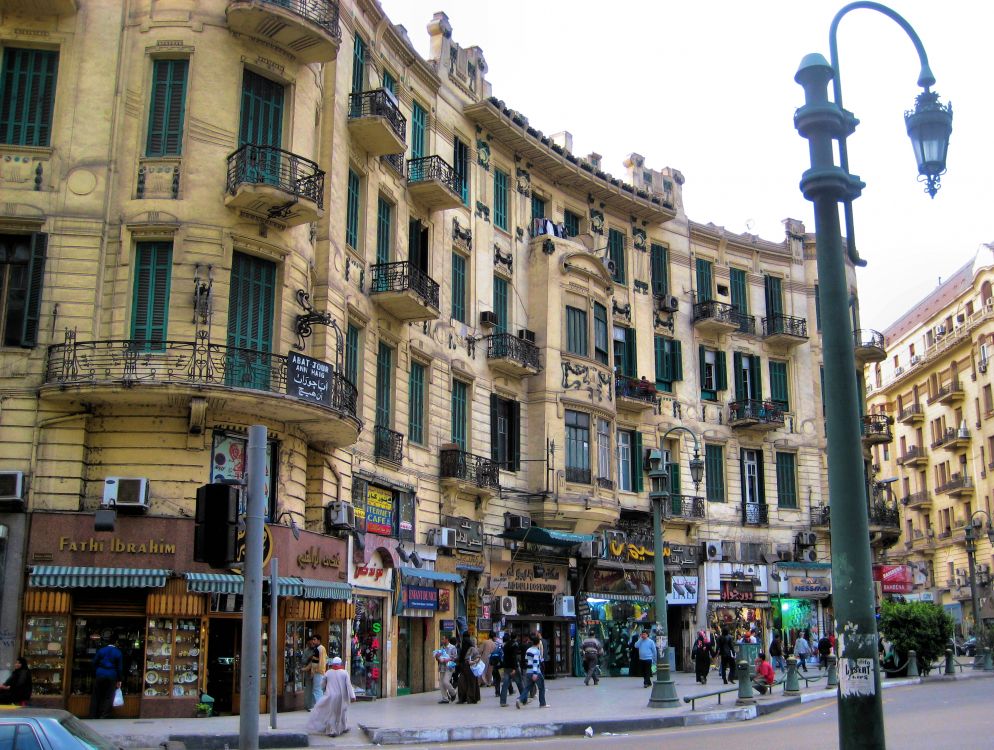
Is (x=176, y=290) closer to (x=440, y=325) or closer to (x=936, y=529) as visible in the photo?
(x=440, y=325)

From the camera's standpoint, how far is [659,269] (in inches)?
1631

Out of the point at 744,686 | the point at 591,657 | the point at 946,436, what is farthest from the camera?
the point at 946,436

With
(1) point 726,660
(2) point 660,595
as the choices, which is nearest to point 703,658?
(1) point 726,660

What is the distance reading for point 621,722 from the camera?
62.2ft

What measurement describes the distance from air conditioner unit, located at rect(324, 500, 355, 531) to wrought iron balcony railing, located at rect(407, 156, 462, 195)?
9949 mm

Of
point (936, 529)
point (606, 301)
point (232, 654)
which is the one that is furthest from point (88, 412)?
point (936, 529)

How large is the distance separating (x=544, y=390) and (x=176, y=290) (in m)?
15.1

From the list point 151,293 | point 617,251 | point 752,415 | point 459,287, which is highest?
point 617,251

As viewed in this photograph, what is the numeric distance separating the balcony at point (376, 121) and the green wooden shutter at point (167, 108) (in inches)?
196

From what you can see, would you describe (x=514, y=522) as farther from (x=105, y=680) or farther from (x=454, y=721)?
(x=105, y=680)

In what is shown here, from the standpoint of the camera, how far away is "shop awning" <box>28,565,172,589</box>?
19297 millimetres

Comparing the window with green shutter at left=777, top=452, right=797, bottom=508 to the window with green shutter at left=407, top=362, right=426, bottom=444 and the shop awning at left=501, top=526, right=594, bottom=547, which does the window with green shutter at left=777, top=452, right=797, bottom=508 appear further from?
the window with green shutter at left=407, top=362, right=426, bottom=444

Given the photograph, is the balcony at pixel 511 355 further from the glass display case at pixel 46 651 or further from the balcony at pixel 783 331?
the glass display case at pixel 46 651

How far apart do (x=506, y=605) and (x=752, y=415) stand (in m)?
15.1
